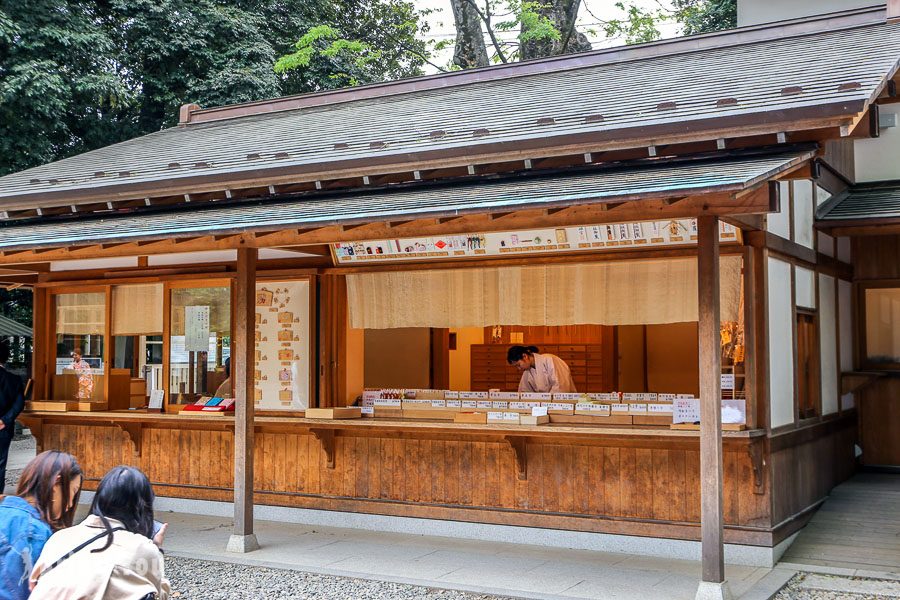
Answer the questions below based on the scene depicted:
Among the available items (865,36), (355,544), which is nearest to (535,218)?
(355,544)

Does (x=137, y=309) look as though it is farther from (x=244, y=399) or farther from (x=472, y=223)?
(x=472, y=223)

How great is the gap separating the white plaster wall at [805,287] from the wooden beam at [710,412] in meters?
2.64

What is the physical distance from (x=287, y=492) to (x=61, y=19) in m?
13.3


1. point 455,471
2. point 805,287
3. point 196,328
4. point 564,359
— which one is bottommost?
point 455,471

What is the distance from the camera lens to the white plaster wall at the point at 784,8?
12359 mm

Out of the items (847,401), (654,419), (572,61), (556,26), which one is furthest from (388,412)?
(556,26)

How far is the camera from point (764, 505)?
733cm

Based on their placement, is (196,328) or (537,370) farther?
(196,328)

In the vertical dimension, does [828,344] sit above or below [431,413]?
above

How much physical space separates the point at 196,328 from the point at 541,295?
4113 millimetres

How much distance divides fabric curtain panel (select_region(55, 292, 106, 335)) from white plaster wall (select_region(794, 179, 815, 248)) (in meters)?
7.79

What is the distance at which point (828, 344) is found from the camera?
9766 mm

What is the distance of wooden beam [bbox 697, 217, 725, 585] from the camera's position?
245 inches

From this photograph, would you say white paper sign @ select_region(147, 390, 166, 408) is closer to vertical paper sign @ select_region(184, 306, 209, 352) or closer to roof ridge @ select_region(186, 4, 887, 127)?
vertical paper sign @ select_region(184, 306, 209, 352)
